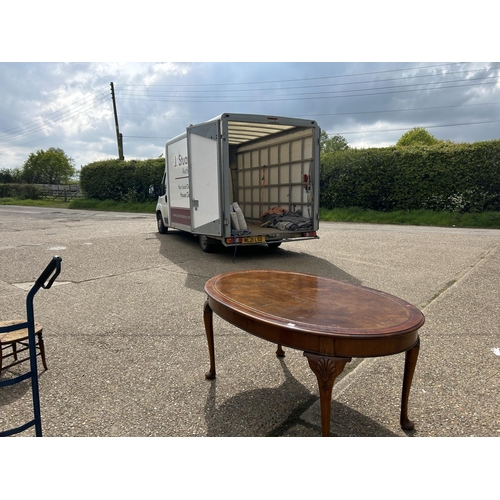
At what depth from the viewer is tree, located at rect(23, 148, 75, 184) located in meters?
62.2

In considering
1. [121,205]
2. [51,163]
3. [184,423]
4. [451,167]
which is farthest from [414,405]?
[51,163]

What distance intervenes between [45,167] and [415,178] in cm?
6301

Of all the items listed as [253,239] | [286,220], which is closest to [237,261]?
[253,239]

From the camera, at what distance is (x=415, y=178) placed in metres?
17.2

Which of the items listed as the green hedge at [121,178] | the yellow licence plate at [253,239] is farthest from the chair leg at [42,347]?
the green hedge at [121,178]

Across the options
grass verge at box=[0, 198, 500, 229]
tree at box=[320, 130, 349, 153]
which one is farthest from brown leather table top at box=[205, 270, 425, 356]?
tree at box=[320, 130, 349, 153]

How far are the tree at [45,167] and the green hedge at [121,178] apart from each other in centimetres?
4026

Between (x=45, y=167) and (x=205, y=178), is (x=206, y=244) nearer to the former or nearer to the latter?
(x=205, y=178)

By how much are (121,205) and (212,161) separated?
2034cm

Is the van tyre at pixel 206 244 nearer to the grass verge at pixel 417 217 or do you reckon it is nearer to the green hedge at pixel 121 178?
the grass verge at pixel 417 217

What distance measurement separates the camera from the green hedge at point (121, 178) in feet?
82.8

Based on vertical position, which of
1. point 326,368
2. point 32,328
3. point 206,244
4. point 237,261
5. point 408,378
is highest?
point 32,328

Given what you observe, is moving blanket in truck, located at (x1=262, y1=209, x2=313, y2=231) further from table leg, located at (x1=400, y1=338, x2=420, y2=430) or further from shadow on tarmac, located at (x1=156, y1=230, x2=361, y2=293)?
table leg, located at (x1=400, y1=338, x2=420, y2=430)

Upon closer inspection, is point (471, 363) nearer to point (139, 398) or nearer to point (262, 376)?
point (262, 376)
